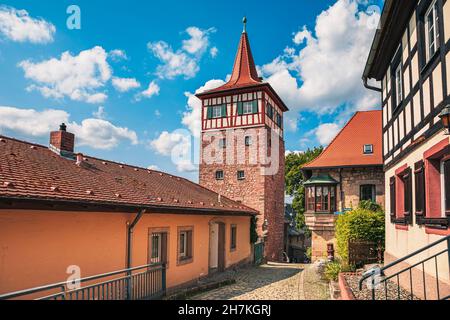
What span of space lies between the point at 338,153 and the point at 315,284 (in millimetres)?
9201

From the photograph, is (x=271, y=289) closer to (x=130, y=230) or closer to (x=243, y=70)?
(x=130, y=230)

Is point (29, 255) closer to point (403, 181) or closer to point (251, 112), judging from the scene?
point (403, 181)

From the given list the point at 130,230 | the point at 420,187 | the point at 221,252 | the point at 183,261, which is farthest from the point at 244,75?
the point at 420,187

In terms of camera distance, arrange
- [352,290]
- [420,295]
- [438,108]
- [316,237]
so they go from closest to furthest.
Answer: [438,108]
[420,295]
[352,290]
[316,237]

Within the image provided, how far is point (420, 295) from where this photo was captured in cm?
685

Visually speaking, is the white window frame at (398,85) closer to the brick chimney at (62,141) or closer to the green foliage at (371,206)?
the green foliage at (371,206)

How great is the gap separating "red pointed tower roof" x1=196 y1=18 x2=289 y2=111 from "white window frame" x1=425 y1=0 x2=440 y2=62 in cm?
1876

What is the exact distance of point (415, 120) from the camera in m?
7.86

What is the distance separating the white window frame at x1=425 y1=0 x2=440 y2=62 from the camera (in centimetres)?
661

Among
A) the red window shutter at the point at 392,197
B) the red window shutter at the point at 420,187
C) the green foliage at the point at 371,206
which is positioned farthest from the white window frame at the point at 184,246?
the green foliage at the point at 371,206

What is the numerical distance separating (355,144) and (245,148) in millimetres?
8562

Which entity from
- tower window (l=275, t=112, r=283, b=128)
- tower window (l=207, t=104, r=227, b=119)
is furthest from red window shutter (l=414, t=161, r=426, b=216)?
tower window (l=275, t=112, r=283, b=128)

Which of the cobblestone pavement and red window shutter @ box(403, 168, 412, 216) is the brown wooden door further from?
red window shutter @ box(403, 168, 412, 216)

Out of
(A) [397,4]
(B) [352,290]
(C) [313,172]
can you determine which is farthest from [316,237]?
(A) [397,4]
